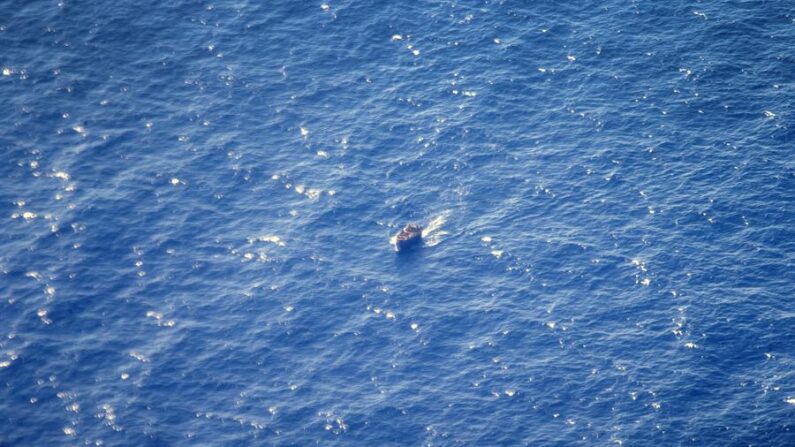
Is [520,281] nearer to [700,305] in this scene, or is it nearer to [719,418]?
[700,305]

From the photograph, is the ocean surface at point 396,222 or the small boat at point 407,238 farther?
the small boat at point 407,238

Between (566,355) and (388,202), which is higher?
(388,202)

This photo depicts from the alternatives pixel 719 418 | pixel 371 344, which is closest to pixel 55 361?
pixel 371 344

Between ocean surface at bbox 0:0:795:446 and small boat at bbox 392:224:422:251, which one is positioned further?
small boat at bbox 392:224:422:251

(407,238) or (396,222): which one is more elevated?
(407,238)
